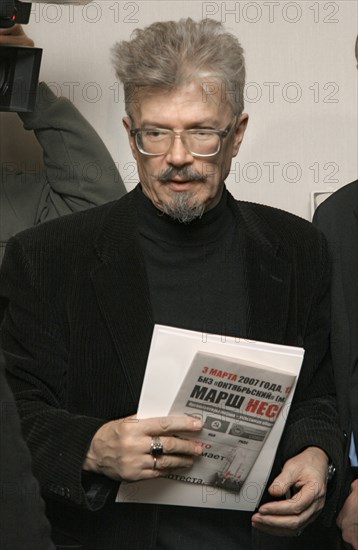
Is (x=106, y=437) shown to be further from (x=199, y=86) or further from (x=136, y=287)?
(x=199, y=86)

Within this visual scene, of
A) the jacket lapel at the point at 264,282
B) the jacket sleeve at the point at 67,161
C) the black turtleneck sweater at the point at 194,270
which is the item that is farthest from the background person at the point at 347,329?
the jacket sleeve at the point at 67,161

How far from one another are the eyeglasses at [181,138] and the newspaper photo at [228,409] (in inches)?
16.1

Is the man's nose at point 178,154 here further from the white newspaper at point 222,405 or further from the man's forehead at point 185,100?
the white newspaper at point 222,405

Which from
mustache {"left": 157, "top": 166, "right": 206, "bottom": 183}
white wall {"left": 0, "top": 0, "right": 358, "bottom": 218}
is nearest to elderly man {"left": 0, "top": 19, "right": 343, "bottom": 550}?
mustache {"left": 157, "top": 166, "right": 206, "bottom": 183}

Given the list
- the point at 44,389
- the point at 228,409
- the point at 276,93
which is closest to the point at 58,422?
the point at 44,389

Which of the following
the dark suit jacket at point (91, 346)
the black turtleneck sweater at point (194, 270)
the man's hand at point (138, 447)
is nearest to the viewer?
the man's hand at point (138, 447)

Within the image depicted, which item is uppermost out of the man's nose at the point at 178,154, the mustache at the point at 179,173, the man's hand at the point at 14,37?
the man's hand at the point at 14,37

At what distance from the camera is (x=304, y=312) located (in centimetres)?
196

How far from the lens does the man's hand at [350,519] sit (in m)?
1.92

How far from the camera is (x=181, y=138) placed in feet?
5.95

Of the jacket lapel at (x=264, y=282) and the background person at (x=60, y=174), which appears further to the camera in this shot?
the background person at (x=60, y=174)

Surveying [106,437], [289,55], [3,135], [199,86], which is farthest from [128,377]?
[289,55]

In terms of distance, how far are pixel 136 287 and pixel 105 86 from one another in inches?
40.7

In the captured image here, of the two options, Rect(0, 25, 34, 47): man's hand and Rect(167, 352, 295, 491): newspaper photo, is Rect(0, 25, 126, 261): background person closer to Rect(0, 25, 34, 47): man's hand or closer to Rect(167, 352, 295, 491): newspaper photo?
Rect(0, 25, 34, 47): man's hand
